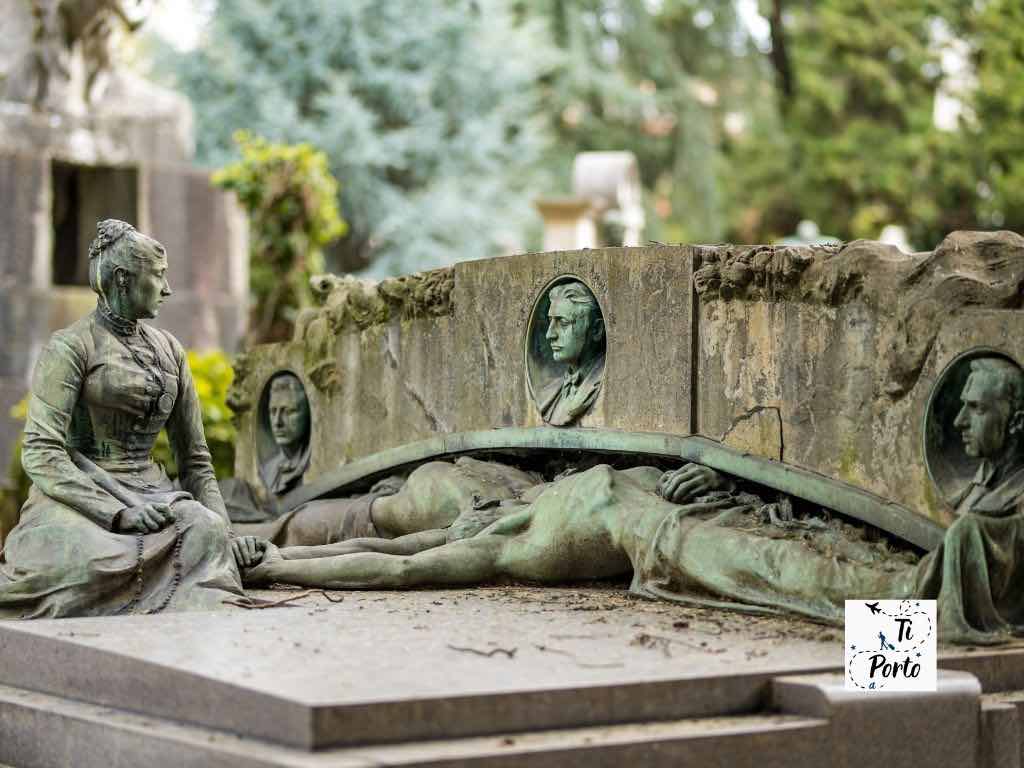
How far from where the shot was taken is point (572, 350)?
9.05 metres

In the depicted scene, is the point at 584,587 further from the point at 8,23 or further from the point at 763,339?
the point at 8,23

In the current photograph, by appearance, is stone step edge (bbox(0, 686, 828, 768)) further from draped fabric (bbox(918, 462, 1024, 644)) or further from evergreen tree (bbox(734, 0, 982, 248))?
evergreen tree (bbox(734, 0, 982, 248))

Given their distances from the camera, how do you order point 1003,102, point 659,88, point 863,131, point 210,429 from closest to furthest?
point 210,429 → point 1003,102 → point 863,131 → point 659,88

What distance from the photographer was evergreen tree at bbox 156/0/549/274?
27.8 m

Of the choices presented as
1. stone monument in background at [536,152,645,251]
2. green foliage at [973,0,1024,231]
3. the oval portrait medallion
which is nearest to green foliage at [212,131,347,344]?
stone monument in background at [536,152,645,251]

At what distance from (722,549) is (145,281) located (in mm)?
2736

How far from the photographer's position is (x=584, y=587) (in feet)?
28.1

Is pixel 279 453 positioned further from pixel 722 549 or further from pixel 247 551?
pixel 722 549

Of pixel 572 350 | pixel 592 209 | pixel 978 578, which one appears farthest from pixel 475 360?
pixel 592 209

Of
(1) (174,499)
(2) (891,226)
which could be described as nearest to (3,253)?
(1) (174,499)

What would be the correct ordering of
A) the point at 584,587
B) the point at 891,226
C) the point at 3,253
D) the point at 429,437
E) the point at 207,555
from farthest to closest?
the point at 891,226
the point at 3,253
the point at 429,437
the point at 584,587
the point at 207,555

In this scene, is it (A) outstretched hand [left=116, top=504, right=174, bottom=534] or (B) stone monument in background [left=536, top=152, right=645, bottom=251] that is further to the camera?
(B) stone monument in background [left=536, top=152, right=645, bottom=251]

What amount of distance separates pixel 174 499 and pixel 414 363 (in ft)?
6.92

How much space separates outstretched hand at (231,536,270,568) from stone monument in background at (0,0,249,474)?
7.52m
